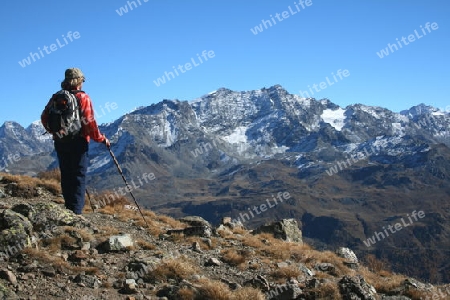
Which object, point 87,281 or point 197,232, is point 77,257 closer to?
point 87,281

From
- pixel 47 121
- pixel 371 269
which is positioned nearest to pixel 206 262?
pixel 47 121

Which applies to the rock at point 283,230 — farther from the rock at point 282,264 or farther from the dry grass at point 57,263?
the dry grass at point 57,263

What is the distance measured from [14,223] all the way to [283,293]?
633cm

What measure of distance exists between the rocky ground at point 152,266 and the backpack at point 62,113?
2245mm

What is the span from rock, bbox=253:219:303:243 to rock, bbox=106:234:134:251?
342 inches

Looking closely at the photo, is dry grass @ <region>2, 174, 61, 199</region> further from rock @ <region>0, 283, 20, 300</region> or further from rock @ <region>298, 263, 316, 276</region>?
rock @ <region>298, 263, 316, 276</region>

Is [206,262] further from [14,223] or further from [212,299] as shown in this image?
[14,223]

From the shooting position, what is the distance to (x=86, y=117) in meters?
11.9

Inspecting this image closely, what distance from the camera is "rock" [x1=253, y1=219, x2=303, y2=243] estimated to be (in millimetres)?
19211

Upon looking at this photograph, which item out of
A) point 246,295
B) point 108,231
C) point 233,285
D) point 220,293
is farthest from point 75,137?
point 246,295

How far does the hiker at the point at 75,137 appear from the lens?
11.8 metres

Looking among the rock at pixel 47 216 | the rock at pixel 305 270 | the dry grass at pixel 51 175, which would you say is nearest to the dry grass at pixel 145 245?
the rock at pixel 47 216

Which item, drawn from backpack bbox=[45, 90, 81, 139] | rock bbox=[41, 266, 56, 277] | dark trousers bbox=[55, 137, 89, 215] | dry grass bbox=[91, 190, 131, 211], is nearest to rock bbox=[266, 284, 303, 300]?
rock bbox=[41, 266, 56, 277]

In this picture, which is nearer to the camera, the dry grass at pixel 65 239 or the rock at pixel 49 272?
the rock at pixel 49 272
